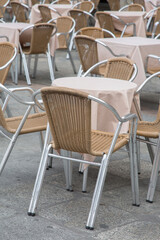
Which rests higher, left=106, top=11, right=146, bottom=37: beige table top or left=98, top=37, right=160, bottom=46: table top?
left=98, top=37, right=160, bottom=46: table top

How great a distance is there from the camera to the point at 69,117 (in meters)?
3.29

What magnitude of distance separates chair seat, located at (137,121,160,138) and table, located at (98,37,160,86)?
2.12 m

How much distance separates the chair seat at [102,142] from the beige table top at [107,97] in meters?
0.10

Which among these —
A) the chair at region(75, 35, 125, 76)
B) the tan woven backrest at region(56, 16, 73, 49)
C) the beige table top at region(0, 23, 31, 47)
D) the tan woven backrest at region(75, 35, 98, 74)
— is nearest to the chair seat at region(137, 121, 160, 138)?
the chair at region(75, 35, 125, 76)

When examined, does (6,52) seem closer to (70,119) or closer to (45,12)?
(70,119)

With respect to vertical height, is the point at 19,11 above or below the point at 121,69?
below

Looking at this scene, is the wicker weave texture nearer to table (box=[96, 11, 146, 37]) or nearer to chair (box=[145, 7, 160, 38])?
table (box=[96, 11, 146, 37])

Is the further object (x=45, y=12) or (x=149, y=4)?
(x=149, y=4)

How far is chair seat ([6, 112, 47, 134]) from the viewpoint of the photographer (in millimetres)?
3912

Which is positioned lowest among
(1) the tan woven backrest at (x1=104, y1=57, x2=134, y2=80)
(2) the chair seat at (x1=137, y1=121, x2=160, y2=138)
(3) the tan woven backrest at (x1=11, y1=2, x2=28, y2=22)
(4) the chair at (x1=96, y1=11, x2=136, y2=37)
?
(3) the tan woven backrest at (x1=11, y1=2, x2=28, y2=22)

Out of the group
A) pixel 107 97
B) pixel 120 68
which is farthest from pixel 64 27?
pixel 107 97

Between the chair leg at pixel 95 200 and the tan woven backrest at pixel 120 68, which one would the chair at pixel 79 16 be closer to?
the tan woven backrest at pixel 120 68

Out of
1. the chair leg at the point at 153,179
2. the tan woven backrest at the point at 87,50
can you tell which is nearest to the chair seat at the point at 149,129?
the chair leg at the point at 153,179

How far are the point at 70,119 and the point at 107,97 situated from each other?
542 millimetres
